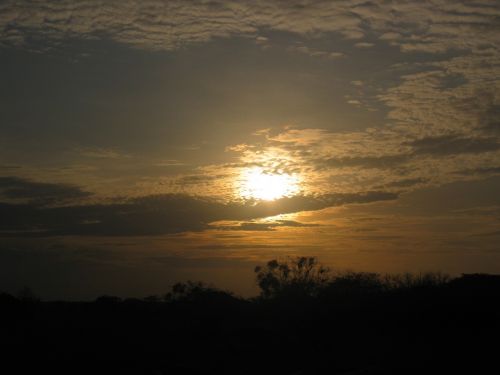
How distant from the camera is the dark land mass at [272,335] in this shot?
83.7ft

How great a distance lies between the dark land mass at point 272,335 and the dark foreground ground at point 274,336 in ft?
0.19

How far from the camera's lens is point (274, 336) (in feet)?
107

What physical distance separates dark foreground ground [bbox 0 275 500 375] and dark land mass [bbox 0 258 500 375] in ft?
0.19

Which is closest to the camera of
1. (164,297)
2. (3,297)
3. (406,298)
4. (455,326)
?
(455,326)

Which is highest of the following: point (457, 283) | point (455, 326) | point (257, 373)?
point (457, 283)

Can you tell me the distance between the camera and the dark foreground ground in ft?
83.5

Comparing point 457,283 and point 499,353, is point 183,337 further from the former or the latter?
point 457,283

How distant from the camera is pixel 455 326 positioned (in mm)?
29953

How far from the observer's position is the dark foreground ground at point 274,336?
25438 mm

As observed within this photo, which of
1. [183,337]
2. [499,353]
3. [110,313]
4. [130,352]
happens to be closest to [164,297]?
[110,313]

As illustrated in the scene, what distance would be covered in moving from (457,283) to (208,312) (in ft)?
56.5

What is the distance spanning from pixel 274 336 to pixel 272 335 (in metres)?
0.16

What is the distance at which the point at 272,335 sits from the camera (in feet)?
107

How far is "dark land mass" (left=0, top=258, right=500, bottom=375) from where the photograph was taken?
25500 mm
